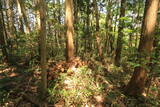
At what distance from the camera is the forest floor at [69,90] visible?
4066 mm

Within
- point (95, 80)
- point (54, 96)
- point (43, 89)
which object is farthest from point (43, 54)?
point (95, 80)

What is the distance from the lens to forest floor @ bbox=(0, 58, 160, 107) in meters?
4.07

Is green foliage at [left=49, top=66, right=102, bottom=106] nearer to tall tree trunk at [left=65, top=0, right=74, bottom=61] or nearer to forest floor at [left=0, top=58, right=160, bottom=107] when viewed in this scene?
forest floor at [left=0, top=58, right=160, bottom=107]

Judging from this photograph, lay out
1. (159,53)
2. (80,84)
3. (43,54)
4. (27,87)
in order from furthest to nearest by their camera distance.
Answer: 1. (80,84)
2. (27,87)
3. (159,53)
4. (43,54)

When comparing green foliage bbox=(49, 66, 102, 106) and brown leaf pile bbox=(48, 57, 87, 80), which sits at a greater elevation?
brown leaf pile bbox=(48, 57, 87, 80)

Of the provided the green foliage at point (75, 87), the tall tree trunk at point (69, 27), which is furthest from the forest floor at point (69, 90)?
the tall tree trunk at point (69, 27)

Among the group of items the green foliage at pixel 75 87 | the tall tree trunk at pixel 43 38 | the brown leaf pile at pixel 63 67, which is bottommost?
the green foliage at pixel 75 87

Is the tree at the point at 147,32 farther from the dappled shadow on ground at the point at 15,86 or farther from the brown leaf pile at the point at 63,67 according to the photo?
the dappled shadow on ground at the point at 15,86

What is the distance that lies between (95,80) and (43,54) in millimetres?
2756

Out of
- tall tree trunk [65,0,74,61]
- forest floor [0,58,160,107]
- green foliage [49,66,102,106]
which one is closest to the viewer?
forest floor [0,58,160,107]

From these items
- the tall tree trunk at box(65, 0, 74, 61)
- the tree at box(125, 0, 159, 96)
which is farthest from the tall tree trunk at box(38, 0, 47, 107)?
the tree at box(125, 0, 159, 96)

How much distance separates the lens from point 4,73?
570cm

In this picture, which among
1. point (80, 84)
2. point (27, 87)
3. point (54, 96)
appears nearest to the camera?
point (54, 96)

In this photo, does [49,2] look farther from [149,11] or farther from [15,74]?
[149,11]
